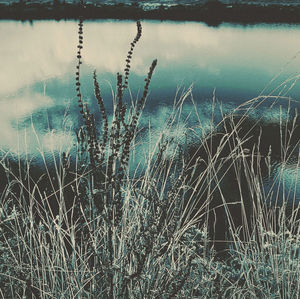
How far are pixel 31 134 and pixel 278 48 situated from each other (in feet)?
38.0

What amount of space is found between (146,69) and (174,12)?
639 inches

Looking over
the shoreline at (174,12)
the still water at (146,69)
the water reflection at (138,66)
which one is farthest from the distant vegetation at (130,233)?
the shoreline at (174,12)

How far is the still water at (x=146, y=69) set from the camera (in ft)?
30.9

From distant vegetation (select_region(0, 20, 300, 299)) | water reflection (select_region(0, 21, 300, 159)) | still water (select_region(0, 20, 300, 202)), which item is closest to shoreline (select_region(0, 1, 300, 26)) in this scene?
still water (select_region(0, 20, 300, 202))

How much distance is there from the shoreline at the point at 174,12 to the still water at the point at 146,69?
9.46ft

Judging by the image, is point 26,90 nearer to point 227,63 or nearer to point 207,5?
point 227,63

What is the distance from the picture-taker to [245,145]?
25.0 feet

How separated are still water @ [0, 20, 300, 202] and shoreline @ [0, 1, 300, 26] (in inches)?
114

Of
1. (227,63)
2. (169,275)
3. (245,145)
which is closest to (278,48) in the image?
(227,63)

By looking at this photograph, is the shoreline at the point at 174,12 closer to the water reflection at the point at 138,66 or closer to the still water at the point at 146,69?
the still water at the point at 146,69

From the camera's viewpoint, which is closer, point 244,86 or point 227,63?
point 244,86

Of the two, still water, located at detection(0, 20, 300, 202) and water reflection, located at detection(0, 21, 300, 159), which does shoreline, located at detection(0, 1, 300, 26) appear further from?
water reflection, located at detection(0, 21, 300, 159)

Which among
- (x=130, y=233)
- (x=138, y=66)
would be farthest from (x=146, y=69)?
(x=130, y=233)

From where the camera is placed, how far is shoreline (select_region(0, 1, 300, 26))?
2530 centimetres
